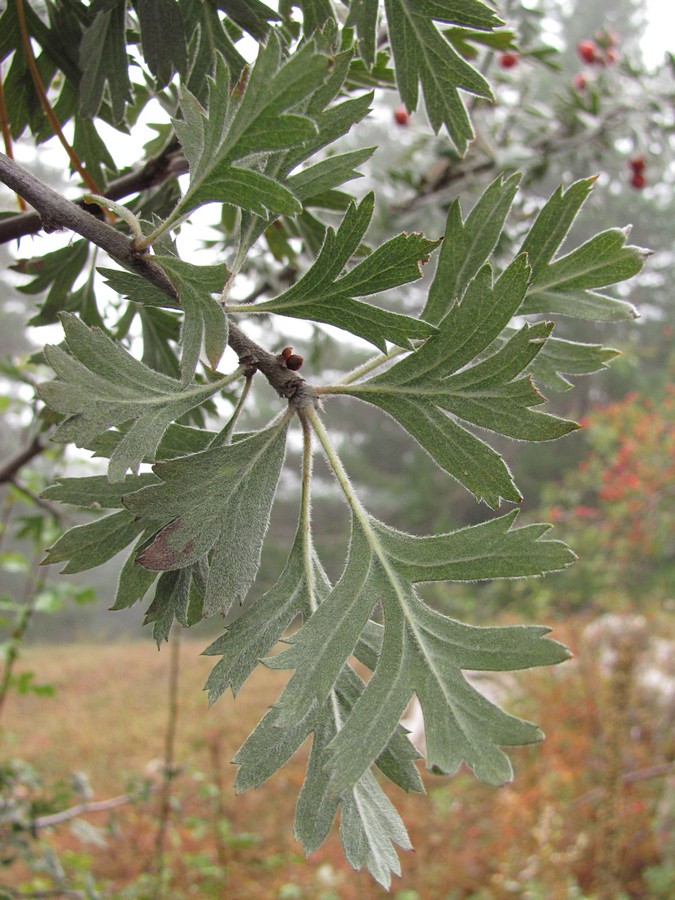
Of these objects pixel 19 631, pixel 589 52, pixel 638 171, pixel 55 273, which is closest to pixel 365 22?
pixel 55 273

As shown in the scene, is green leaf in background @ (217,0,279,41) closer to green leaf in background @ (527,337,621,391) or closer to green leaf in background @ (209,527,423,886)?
green leaf in background @ (527,337,621,391)

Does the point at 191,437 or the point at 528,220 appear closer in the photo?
the point at 191,437

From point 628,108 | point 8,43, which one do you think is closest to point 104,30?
point 8,43

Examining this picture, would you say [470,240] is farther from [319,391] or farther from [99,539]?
[99,539]

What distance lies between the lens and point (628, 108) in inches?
83.8

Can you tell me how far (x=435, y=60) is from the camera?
1.96 feet

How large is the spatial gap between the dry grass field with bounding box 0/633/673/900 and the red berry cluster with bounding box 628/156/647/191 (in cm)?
182

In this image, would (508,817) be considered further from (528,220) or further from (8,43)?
(8,43)

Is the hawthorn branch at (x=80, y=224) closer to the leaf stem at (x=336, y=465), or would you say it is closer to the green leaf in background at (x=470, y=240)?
the leaf stem at (x=336, y=465)

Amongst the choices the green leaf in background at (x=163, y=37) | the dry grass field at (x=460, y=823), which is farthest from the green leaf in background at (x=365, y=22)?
the dry grass field at (x=460, y=823)

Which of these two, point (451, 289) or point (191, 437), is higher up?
point (451, 289)

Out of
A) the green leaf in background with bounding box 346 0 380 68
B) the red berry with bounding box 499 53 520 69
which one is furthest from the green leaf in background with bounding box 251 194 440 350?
the red berry with bounding box 499 53 520 69

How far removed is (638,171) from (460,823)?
4280 millimetres

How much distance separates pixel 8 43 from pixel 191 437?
15.6 inches
